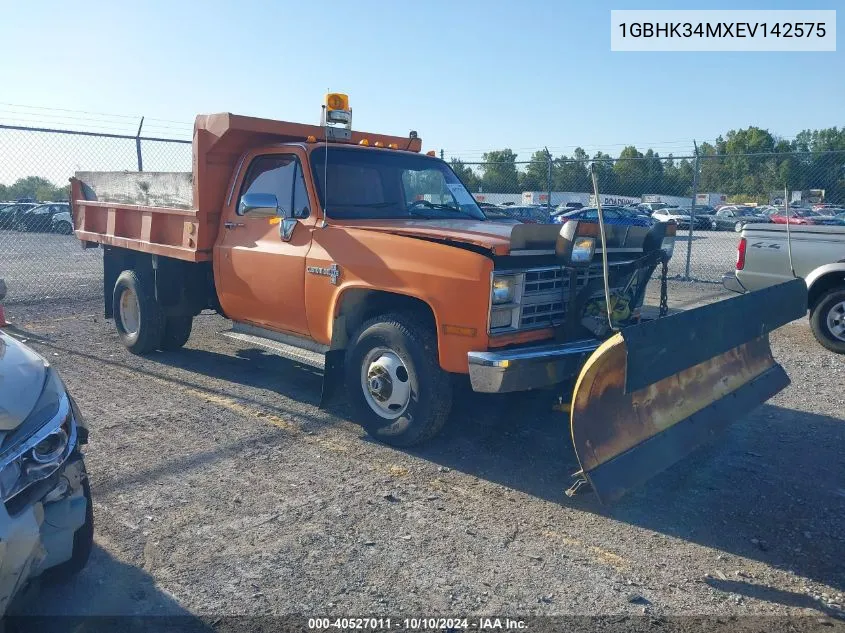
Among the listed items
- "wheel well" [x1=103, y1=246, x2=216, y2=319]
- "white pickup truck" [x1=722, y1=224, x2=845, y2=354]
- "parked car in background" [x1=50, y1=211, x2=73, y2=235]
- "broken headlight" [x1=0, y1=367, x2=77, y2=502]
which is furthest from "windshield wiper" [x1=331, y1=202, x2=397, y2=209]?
"parked car in background" [x1=50, y1=211, x2=73, y2=235]

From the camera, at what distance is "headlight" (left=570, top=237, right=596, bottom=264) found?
4.63 m

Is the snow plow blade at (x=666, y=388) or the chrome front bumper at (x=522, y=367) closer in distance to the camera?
the snow plow blade at (x=666, y=388)

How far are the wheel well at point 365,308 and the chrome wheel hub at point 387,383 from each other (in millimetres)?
343

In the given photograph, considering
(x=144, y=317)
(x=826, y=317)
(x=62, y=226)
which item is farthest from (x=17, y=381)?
(x=62, y=226)

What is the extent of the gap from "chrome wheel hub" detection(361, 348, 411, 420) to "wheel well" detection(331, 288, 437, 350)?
1.13ft

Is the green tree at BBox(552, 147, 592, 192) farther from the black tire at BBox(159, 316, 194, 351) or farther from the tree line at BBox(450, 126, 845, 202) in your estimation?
the black tire at BBox(159, 316, 194, 351)

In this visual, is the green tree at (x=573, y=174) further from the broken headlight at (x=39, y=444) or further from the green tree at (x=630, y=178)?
the broken headlight at (x=39, y=444)

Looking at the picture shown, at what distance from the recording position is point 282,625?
10.1 ft

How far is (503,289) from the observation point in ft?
14.8

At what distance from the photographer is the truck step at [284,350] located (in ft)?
18.5

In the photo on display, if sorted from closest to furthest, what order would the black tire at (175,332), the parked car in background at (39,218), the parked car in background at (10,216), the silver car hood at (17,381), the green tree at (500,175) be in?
the silver car hood at (17,381)
the black tire at (175,332)
the green tree at (500,175)
the parked car in background at (10,216)
the parked car in background at (39,218)

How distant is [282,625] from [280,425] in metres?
2.58

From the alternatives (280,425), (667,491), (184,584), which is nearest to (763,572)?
(667,491)

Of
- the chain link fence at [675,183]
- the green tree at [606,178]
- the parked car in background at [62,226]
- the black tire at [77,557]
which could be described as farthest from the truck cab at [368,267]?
the parked car in background at [62,226]
